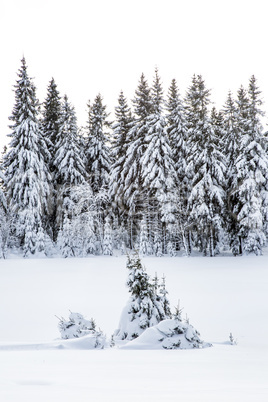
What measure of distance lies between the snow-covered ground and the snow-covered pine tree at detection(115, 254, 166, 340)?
479mm

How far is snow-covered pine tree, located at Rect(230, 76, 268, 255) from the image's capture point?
30.8m

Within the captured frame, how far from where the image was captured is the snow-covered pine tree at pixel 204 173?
31484 millimetres

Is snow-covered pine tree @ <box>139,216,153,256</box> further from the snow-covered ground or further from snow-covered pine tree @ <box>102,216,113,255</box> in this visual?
the snow-covered ground

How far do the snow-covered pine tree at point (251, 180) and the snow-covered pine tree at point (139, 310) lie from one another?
2429cm

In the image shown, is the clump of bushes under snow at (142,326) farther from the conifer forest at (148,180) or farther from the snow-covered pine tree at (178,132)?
the snow-covered pine tree at (178,132)

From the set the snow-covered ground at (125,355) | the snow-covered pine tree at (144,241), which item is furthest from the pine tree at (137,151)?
Result: the snow-covered ground at (125,355)

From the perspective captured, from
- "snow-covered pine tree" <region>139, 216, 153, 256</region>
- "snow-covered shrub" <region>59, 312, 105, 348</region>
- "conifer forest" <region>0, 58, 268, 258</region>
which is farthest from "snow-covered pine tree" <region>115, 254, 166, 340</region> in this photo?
"snow-covered pine tree" <region>139, 216, 153, 256</region>

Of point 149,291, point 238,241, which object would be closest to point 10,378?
point 149,291

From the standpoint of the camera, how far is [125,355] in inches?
212

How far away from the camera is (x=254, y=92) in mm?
32125

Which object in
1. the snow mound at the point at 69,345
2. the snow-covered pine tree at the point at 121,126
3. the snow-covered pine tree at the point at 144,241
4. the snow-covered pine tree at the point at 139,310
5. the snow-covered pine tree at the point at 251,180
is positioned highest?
the snow-covered pine tree at the point at 121,126

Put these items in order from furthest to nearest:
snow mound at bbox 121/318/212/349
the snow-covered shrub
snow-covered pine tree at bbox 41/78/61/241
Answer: snow-covered pine tree at bbox 41/78/61/241, the snow-covered shrub, snow mound at bbox 121/318/212/349

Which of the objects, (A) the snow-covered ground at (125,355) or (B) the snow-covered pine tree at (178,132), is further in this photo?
(B) the snow-covered pine tree at (178,132)

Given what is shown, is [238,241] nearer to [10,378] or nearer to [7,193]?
[7,193]
